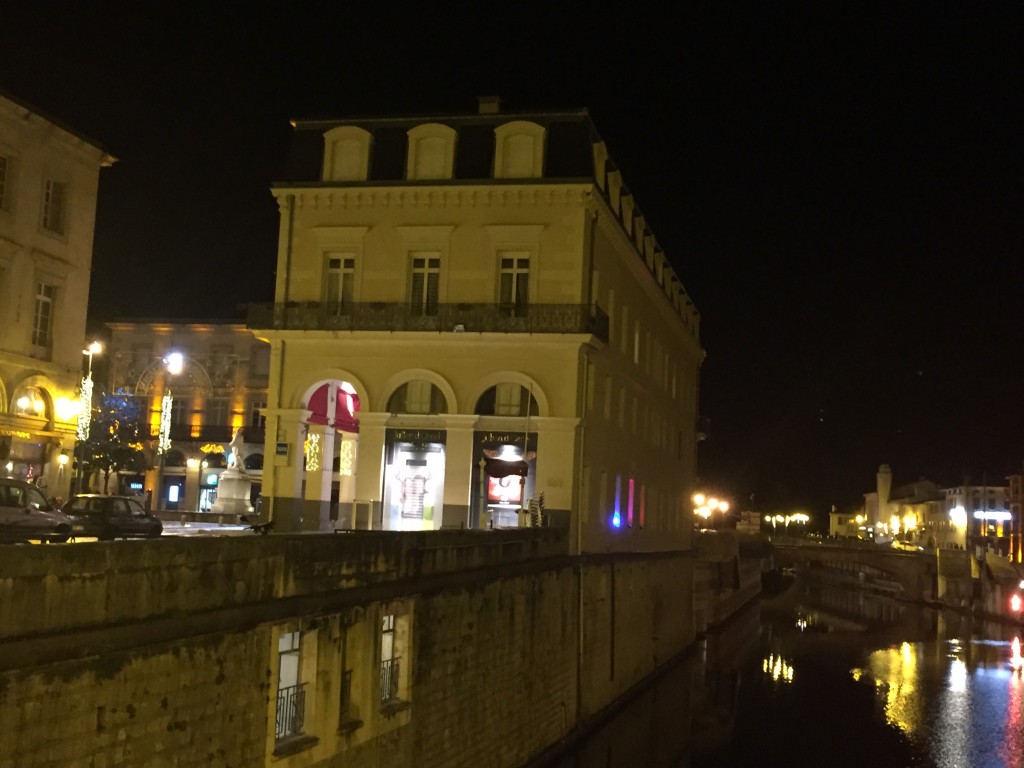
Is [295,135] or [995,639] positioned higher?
[295,135]

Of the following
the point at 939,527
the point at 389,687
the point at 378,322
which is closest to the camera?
the point at 389,687

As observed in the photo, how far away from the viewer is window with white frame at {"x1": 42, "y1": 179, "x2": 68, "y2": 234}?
3131cm

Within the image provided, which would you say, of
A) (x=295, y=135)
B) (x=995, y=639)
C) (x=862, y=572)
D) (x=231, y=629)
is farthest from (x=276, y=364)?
(x=862, y=572)

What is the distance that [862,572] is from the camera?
98500 millimetres

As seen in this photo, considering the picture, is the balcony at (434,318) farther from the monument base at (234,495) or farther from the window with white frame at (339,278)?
the monument base at (234,495)

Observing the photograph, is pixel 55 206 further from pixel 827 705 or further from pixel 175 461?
pixel 175 461

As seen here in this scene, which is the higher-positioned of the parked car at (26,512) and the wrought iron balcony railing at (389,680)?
the parked car at (26,512)

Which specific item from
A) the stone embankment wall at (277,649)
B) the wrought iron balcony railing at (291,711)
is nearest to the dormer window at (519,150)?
the stone embankment wall at (277,649)

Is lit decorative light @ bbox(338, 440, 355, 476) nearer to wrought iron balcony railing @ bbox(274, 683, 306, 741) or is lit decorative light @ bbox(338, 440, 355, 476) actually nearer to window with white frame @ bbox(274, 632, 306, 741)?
window with white frame @ bbox(274, 632, 306, 741)

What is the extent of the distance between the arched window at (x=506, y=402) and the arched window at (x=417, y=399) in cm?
117

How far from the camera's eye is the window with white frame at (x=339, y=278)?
30.1 metres

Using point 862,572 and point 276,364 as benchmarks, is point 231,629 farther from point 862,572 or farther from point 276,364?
point 862,572

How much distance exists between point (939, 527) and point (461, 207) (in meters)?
107

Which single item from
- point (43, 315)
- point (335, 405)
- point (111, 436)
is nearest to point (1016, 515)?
point (111, 436)
